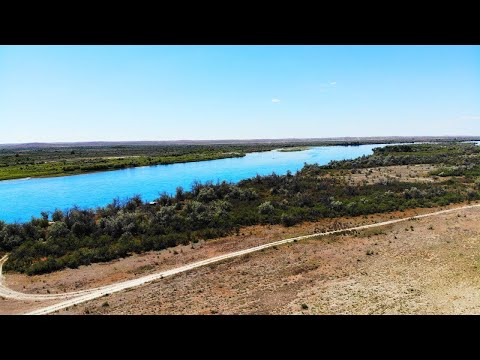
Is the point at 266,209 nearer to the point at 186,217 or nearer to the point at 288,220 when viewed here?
the point at 288,220

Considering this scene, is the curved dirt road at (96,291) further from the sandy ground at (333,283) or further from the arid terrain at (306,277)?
the sandy ground at (333,283)

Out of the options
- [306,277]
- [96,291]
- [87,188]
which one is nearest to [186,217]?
[96,291]

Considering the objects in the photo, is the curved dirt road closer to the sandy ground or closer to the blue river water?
the sandy ground

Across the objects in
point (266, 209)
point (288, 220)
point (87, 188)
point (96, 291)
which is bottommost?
point (96, 291)

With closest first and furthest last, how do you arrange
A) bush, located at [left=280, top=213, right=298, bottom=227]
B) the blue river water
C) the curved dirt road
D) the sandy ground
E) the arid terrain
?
the sandy ground, the arid terrain, the curved dirt road, bush, located at [left=280, top=213, right=298, bottom=227], the blue river water

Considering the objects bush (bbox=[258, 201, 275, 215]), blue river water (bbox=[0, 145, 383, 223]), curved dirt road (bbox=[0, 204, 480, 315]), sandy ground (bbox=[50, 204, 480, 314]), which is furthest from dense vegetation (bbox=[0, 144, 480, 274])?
blue river water (bbox=[0, 145, 383, 223])

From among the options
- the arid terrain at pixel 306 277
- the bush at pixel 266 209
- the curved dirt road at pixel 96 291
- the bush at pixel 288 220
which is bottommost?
the curved dirt road at pixel 96 291

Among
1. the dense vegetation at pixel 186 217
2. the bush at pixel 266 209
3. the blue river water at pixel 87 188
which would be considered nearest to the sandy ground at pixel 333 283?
the dense vegetation at pixel 186 217
